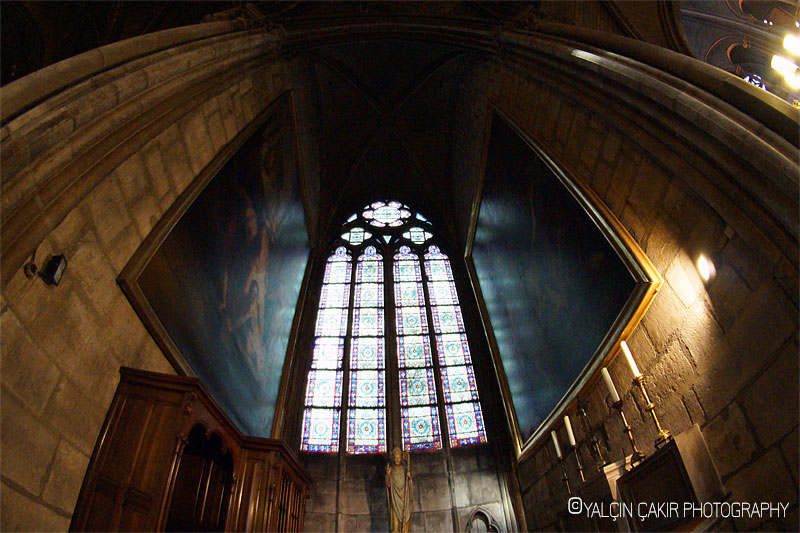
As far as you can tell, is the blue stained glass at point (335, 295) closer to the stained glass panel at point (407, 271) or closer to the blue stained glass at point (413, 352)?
the stained glass panel at point (407, 271)

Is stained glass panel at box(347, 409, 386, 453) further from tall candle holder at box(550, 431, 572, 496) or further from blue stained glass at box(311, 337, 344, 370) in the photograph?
tall candle holder at box(550, 431, 572, 496)

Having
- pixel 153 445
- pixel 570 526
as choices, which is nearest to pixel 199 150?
pixel 153 445

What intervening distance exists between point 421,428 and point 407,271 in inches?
153

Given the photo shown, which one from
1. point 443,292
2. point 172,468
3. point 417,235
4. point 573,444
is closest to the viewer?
point 172,468

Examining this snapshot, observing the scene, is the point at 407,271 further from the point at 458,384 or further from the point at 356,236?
the point at 458,384

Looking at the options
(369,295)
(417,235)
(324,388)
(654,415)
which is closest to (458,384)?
(324,388)

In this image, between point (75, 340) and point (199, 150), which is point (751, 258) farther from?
point (199, 150)

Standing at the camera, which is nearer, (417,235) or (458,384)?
(458,384)

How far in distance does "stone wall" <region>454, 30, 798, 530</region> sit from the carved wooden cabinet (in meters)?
3.55

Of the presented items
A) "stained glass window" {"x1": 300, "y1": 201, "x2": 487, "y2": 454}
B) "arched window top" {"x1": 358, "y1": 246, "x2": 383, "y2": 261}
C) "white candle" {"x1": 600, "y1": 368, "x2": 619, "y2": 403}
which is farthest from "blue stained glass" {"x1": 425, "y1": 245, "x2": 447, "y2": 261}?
"white candle" {"x1": 600, "y1": 368, "x2": 619, "y2": 403}

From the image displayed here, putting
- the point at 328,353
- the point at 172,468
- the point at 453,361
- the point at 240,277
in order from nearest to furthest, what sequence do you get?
the point at 172,468 → the point at 240,277 → the point at 453,361 → the point at 328,353

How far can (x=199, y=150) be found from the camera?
15.5ft

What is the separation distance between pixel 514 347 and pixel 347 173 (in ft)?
22.0

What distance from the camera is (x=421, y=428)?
7.73 m
